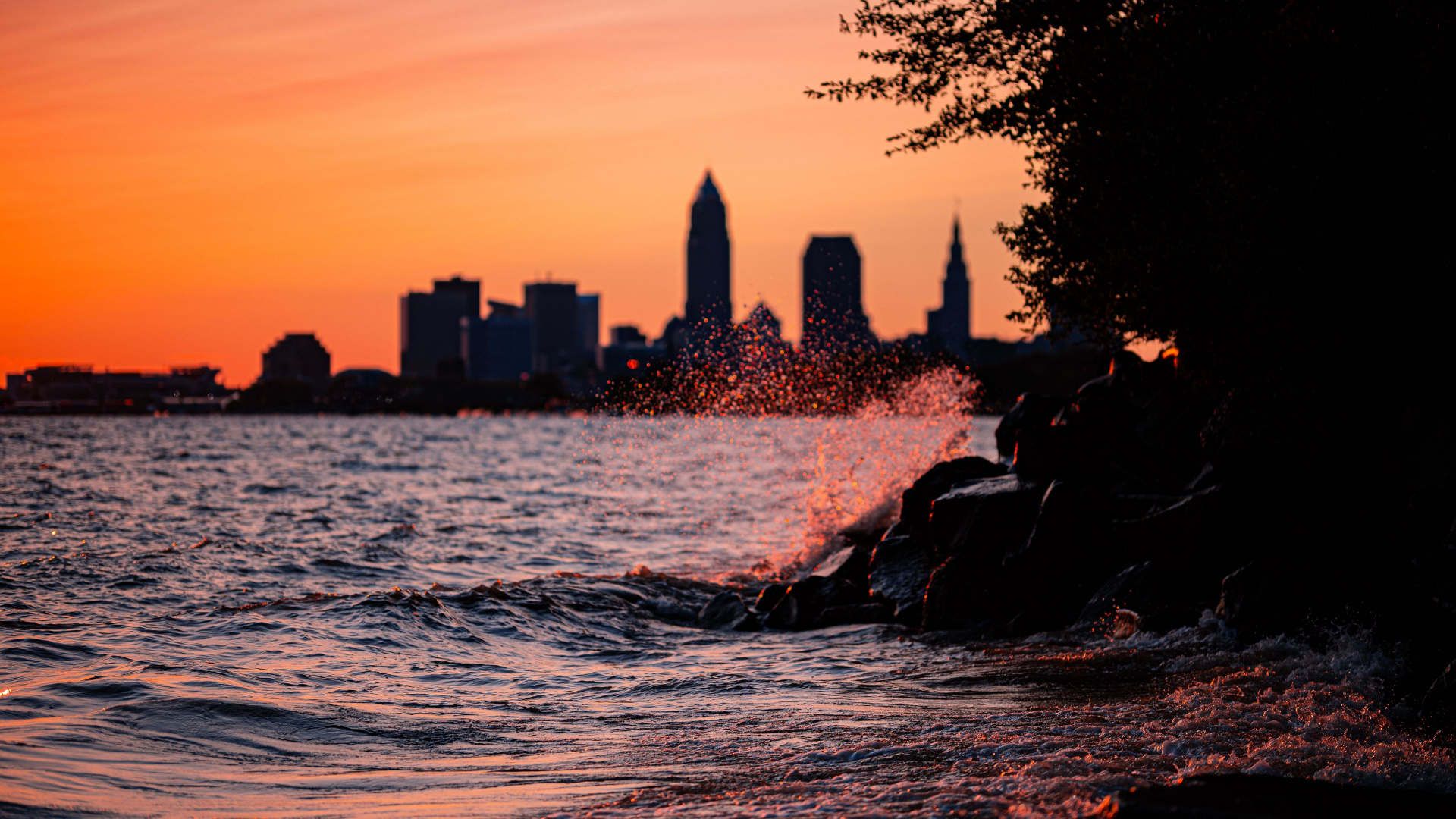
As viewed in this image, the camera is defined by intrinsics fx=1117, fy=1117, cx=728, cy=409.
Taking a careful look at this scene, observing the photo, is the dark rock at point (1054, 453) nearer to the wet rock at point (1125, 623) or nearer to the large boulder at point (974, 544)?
the large boulder at point (974, 544)

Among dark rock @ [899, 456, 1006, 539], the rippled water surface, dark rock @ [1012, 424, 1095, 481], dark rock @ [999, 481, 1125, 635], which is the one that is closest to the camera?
the rippled water surface

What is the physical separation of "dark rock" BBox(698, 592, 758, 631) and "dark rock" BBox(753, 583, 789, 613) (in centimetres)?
36

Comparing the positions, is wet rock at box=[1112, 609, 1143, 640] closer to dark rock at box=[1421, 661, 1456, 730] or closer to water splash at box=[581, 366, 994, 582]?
dark rock at box=[1421, 661, 1456, 730]

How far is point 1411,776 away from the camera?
27.3 ft

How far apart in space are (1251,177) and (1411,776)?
28.4 feet

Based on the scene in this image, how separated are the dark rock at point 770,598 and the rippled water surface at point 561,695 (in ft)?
4.44

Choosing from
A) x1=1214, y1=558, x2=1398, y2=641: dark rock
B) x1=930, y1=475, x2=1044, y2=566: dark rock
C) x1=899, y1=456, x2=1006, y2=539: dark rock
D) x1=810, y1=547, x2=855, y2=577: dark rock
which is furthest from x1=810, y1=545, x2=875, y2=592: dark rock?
x1=1214, y1=558, x2=1398, y2=641: dark rock

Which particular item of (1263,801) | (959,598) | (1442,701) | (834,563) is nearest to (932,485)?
(834,563)

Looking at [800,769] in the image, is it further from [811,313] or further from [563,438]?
[563,438]

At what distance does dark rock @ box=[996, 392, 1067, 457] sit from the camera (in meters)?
21.4

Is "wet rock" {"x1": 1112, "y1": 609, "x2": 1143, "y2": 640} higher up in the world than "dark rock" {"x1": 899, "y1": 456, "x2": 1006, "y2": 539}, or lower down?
lower down

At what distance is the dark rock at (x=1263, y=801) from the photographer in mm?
6266

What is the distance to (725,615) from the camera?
18.2m

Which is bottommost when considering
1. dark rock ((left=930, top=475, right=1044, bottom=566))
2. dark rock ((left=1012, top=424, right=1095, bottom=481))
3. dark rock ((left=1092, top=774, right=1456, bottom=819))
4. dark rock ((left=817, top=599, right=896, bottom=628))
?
dark rock ((left=817, top=599, right=896, bottom=628))
